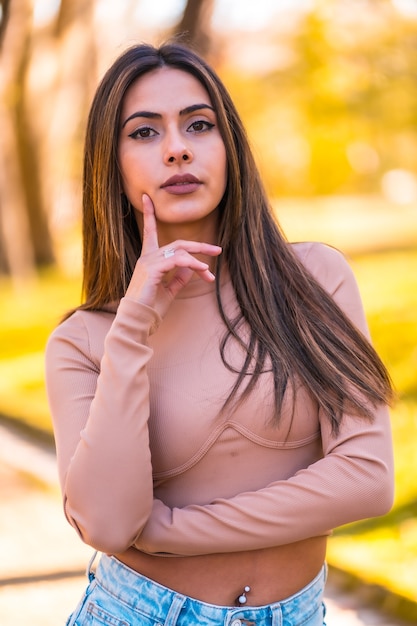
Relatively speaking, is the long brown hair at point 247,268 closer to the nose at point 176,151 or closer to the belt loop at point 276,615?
the nose at point 176,151

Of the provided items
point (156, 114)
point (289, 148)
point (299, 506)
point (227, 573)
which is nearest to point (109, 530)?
point (227, 573)

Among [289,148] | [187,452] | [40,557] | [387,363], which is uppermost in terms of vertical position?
[289,148]

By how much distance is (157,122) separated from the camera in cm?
210

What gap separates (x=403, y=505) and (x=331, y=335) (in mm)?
2924

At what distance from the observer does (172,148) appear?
79.3 inches

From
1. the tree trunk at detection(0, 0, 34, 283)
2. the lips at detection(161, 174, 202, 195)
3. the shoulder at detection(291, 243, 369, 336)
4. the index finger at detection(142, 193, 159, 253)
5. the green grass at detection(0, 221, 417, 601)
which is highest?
the tree trunk at detection(0, 0, 34, 283)

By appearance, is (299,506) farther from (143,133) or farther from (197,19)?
(197,19)

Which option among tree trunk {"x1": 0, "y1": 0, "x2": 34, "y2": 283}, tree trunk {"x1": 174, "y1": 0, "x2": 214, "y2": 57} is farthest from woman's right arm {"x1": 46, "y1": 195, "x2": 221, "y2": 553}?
tree trunk {"x1": 0, "y1": 0, "x2": 34, "y2": 283}

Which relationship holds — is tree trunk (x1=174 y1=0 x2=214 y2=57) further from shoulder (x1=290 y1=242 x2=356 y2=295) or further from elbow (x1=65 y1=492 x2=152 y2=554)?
elbow (x1=65 y1=492 x2=152 y2=554)

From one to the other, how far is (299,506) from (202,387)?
1.11 feet

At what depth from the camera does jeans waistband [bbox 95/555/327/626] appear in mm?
1921

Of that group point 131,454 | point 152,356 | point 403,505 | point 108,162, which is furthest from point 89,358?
point 403,505

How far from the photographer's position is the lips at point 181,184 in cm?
203

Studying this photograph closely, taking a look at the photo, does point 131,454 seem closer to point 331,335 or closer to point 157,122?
point 331,335
